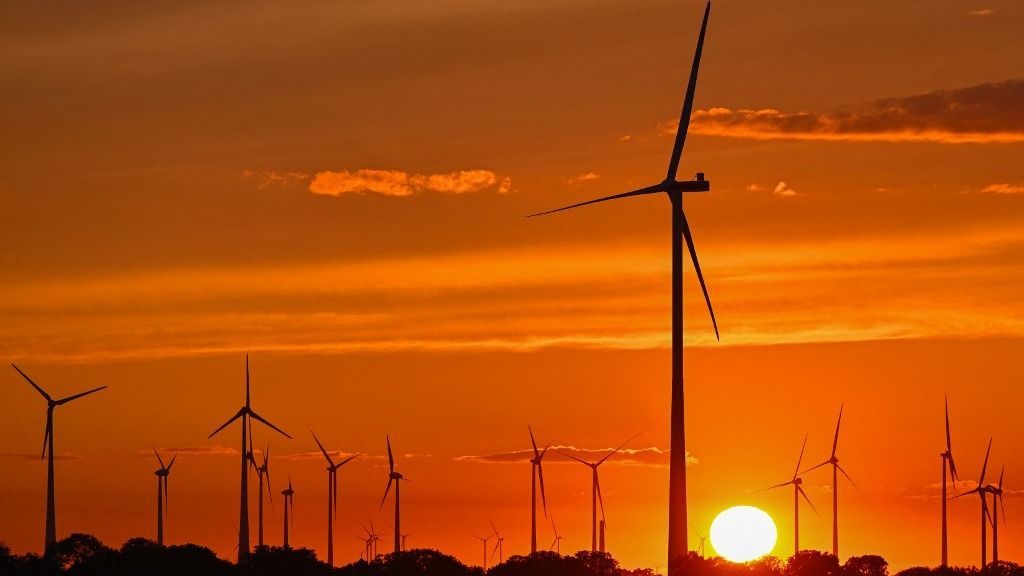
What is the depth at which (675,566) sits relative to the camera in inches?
6373

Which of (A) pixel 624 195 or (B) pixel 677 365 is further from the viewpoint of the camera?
(A) pixel 624 195

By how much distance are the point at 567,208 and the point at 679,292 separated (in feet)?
48.4

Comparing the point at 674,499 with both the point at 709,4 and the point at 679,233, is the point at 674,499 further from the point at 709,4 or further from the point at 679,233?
the point at 709,4

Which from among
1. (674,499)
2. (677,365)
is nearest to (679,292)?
(677,365)

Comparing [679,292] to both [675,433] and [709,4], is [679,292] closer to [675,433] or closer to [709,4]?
[675,433]

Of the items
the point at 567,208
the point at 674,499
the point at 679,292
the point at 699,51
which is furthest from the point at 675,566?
the point at 699,51

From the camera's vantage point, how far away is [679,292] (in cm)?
16662

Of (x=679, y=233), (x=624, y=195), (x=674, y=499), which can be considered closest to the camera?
(x=674, y=499)

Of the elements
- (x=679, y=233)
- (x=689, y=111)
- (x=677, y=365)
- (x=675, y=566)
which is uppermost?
(x=689, y=111)

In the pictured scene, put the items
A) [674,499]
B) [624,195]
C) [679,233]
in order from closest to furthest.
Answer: [674,499], [679,233], [624,195]

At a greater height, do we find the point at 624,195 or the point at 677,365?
the point at 624,195

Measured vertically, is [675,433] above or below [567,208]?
below

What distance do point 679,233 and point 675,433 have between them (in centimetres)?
1820

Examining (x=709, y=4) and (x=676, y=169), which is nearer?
(x=709, y=4)
